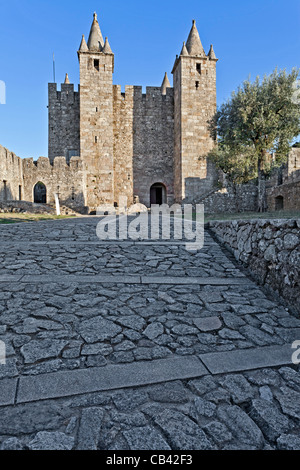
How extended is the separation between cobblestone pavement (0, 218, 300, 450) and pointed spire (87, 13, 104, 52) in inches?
905

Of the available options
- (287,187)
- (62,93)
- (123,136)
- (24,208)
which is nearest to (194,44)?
(123,136)

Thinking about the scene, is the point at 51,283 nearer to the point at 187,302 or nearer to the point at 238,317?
the point at 187,302

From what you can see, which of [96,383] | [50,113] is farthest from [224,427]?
[50,113]

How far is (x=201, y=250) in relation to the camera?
5992mm

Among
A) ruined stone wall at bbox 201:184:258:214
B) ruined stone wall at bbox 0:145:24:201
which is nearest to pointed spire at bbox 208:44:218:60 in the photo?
ruined stone wall at bbox 201:184:258:214

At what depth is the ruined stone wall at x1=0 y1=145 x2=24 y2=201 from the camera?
16641 mm

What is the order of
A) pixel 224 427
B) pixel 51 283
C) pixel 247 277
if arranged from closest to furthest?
1. pixel 224 427
2. pixel 51 283
3. pixel 247 277

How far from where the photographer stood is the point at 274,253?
3.89m

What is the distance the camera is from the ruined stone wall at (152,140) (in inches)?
918

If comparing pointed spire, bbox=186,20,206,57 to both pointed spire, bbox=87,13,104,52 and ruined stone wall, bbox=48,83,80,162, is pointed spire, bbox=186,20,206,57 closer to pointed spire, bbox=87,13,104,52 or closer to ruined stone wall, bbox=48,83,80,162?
pointed spire, bbox=87,13,104,52

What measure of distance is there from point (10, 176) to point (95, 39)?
13.4 m

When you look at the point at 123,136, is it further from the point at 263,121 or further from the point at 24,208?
the point at 263,121

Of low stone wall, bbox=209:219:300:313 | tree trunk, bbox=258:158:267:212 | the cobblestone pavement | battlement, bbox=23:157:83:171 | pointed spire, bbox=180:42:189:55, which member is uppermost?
pointed spire, bbox=180:42:189:55

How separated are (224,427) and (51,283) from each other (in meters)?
3.13
